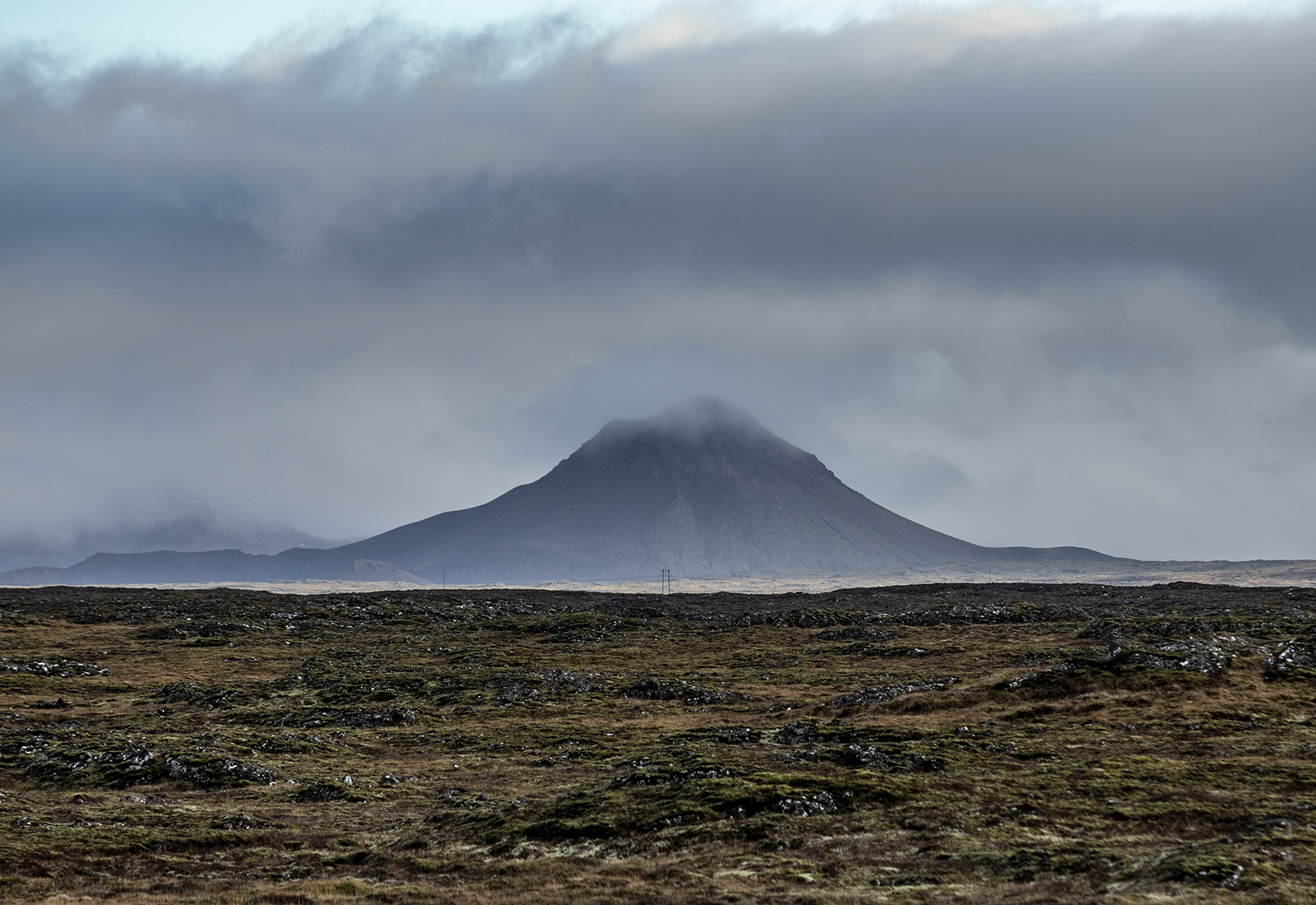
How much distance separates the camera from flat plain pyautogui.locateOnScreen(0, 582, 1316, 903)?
29328mm

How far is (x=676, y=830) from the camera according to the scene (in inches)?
1412

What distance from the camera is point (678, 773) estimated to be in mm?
42906

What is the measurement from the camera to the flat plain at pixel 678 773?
29.3 meters

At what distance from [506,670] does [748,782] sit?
54.4 metres

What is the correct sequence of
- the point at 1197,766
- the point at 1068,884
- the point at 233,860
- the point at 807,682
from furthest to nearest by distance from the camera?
1. the point at 807,682
2. the point at 1197,766
3. the point at 233,860
4. the point at 1068,884

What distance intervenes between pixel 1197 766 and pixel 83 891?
4372cm

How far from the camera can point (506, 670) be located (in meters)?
90.5

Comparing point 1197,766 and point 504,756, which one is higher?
point 1197,766

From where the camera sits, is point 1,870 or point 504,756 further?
point 504,756

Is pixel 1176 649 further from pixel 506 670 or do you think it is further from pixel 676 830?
pixel 506 670

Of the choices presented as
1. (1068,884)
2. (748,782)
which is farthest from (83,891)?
(1068,884)

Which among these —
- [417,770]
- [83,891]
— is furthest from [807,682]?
[83,891]

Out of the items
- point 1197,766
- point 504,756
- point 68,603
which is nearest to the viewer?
point 1197,766

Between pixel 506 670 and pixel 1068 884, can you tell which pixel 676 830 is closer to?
pixel 1068 884
